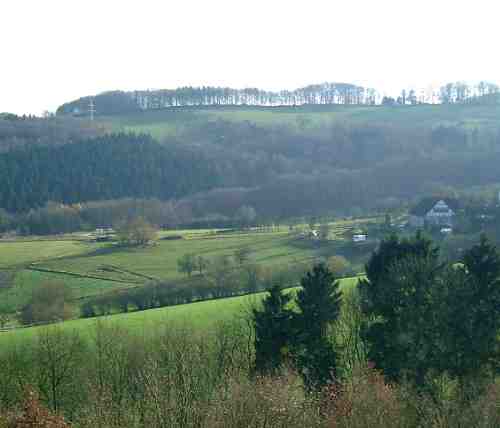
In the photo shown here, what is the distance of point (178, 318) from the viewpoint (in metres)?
31.9

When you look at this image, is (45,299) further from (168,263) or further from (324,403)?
(324,403)

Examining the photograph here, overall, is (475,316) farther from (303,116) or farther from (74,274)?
(303,116)

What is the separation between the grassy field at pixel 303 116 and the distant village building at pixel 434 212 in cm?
5679

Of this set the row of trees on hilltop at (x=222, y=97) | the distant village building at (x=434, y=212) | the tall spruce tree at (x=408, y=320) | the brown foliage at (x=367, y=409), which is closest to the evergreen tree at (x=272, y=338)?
the tall spruce tree at (x=408, y=320)

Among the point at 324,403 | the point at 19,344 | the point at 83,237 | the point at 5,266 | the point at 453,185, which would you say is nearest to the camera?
the point at 324,403

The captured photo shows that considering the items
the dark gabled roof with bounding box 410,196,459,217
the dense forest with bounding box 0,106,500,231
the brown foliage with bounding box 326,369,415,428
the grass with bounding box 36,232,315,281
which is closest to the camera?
the brown foliage with bounding box 326,369,415,428

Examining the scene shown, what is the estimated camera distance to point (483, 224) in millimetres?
54281

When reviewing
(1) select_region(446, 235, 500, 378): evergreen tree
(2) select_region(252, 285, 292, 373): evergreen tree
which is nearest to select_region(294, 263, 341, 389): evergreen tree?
(2) select_region(252, 285, 292, 373): evergreen tree

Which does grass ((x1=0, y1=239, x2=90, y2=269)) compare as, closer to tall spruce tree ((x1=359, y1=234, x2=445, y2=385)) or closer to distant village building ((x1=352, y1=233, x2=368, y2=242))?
distant village building ((x1=352, y1=233, x2=368, y2=242))

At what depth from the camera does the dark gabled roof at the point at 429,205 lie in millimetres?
63325

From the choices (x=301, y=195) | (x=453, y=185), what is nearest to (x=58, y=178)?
(x=301, y=195)

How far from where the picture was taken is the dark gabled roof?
208 ft

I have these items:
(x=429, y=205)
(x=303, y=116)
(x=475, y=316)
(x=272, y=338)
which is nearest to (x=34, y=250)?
(x=429, y=205)

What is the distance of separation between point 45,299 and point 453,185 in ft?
190
